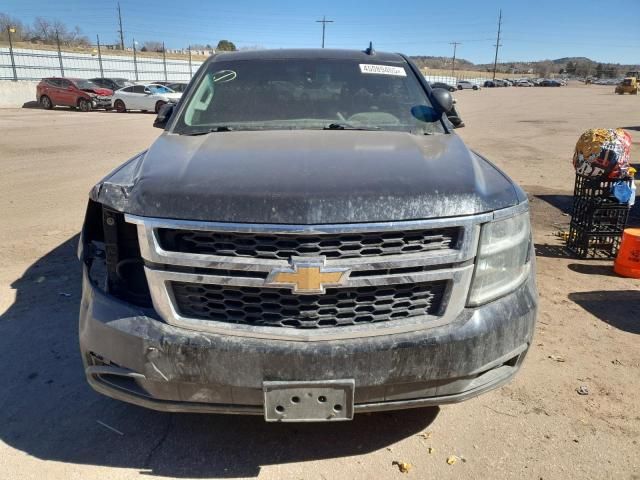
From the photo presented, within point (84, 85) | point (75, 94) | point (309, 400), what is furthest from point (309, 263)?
point (84, 85)

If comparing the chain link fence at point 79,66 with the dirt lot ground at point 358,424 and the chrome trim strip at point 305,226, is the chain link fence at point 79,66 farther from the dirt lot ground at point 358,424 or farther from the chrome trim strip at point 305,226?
the chrome trim strip at point 305,226

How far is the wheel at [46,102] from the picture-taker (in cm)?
2770

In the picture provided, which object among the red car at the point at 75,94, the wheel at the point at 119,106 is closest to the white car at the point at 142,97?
the wheel at the point at 119,106

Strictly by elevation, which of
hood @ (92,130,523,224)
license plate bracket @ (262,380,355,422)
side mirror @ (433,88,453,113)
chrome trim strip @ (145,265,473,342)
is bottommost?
license plate bracket @ (262,380,355,422)

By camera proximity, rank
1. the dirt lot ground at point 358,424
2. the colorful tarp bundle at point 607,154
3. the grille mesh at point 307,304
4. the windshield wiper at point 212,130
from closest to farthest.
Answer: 1. the grille mesh at point 307,304
2. the dirt lot ground at point 358,424
3. the windshield wiper at point 212,130
4. the colorful tarp bundle at point 607,154

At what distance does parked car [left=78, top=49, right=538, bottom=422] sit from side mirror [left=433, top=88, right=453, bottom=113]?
1.26 m

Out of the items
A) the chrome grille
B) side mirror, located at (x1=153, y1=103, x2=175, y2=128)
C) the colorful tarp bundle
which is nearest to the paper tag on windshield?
side mirror, located at (x1=153, y1=103, x2=175, y2=128)

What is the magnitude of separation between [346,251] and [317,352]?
0.42 m

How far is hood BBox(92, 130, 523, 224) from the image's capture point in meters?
2.08

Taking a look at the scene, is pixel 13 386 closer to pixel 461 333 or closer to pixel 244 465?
pixel 244 465

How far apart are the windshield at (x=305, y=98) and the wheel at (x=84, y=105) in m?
25.6

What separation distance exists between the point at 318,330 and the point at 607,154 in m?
4.25

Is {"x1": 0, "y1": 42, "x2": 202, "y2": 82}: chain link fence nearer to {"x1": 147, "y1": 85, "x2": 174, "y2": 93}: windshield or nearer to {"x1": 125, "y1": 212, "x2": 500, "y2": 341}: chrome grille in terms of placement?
{"x1": 147, "y1": 85, "x2": 174, "y2": 93}: windshield

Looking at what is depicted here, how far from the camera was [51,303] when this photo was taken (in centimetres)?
423
